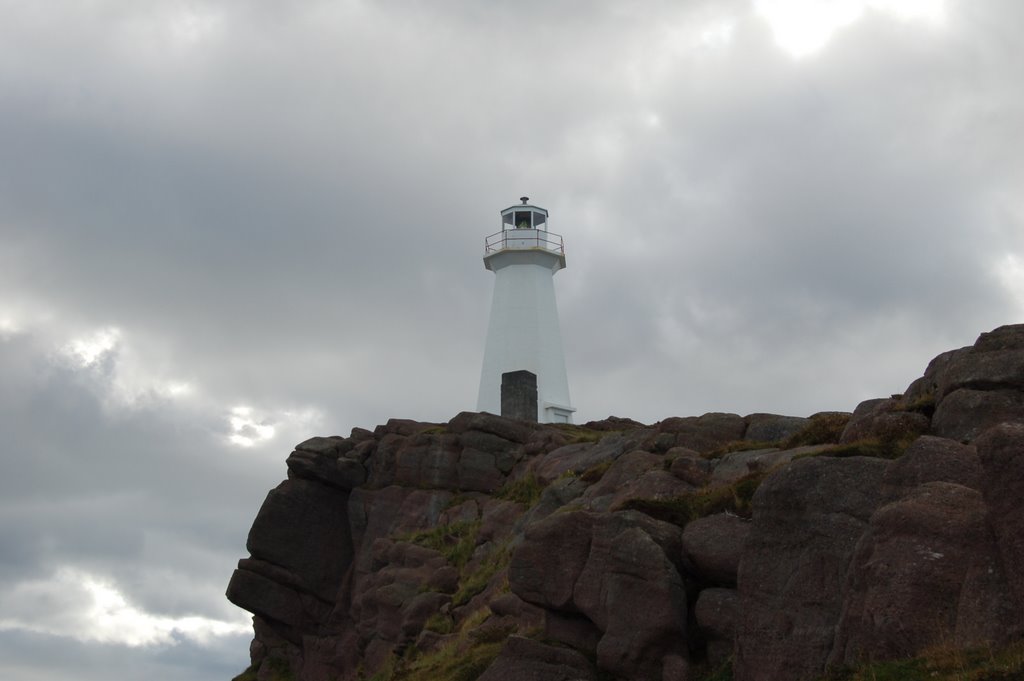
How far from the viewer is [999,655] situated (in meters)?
15.5

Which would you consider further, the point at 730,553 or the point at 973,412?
the point at 730,553

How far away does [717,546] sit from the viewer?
78.0 ft

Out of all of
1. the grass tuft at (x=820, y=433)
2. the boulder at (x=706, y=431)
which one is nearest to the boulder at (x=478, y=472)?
the boulder at (x=706, y=431)

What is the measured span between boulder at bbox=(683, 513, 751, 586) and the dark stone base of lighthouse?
1171 inches

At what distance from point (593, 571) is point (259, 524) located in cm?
2675

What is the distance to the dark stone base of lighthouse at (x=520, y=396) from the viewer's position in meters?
54.6

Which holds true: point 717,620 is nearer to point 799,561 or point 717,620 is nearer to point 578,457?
point 799,561

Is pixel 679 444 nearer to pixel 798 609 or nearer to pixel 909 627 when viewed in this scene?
pixel 798 609

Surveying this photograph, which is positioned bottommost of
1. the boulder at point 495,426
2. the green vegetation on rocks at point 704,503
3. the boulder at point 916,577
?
the boulder at point 916,577

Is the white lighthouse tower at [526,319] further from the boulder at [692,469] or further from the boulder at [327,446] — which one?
the boulder at [692,469]

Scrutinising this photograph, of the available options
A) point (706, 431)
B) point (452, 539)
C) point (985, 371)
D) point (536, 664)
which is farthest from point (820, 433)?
point (452, 539)

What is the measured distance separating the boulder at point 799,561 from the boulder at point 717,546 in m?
1.66

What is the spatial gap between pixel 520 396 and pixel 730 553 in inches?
1249

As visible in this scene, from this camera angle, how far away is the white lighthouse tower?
204 feet
